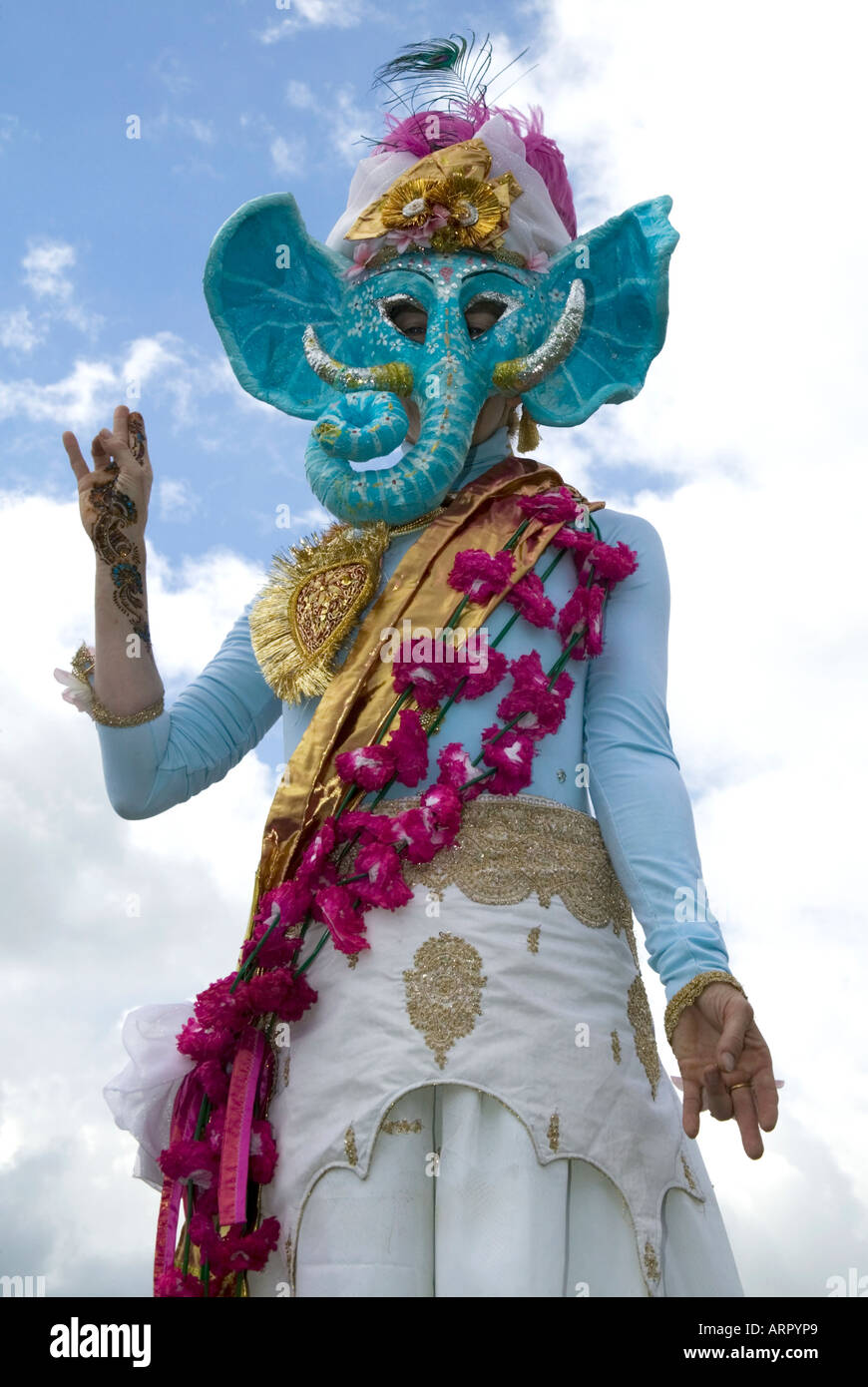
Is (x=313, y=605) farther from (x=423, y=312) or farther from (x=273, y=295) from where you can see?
(x=273, y=295)

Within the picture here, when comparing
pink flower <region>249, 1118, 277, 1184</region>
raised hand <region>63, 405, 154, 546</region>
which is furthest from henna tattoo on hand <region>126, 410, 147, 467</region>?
pink flower <region>249, 1118, 277, 1184</region>

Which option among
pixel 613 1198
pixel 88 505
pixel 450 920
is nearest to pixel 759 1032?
pixel 613 1198

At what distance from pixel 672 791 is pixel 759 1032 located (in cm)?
59

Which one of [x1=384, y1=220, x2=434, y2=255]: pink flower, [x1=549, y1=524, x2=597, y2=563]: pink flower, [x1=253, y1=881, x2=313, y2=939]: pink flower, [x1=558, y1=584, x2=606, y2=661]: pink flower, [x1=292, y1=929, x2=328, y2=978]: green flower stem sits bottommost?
[x1=292, y1=929, x2=328, y2=978]: green flower stem

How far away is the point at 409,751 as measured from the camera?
9.82 ft

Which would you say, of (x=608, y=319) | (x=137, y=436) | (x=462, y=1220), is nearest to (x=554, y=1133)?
(x=462, y=1220)

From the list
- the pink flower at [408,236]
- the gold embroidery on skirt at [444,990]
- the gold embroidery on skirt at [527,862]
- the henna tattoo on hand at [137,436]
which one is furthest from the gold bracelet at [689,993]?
the pink flower at [408,236]

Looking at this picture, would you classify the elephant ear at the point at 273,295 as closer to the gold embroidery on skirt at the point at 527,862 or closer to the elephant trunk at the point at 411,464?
the elephant trunk at the point at 411,464

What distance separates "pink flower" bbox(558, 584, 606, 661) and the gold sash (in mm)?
141

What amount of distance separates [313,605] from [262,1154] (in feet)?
4.27

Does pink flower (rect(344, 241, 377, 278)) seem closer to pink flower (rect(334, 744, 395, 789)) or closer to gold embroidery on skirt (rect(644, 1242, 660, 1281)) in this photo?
pink flower (rect(334, 744, 395, 789))

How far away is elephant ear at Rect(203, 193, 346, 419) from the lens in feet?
12.4
